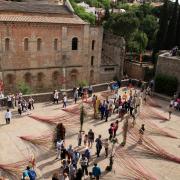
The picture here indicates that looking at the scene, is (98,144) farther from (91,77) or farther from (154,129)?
(91,77)

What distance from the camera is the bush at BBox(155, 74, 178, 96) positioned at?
2761 centimetres

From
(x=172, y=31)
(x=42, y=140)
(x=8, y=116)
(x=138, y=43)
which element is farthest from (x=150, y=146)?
(x=138, y=43)

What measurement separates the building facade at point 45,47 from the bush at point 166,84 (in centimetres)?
1252

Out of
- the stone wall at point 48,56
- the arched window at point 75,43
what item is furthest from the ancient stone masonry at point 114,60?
the arched window at point 75,43

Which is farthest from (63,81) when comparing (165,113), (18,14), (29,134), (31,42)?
(29,134)

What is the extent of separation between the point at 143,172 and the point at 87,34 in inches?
1014

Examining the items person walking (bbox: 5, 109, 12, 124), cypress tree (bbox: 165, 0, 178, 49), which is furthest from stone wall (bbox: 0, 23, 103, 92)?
person walking (bbox: 5, 109, 12, 124)

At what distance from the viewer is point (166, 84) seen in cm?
2786

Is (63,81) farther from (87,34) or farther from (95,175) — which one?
(95,175)

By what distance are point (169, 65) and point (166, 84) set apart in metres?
1.77

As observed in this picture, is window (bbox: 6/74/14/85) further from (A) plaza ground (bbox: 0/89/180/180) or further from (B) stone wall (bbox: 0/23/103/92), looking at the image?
(A) plaza ground (bbox: 0/89/180/180)

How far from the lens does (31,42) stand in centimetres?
3500

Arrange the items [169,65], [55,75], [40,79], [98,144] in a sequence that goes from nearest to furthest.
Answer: [98,144]
[169,65]
[40,79]
[55,75]

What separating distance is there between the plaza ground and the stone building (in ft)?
41.0
